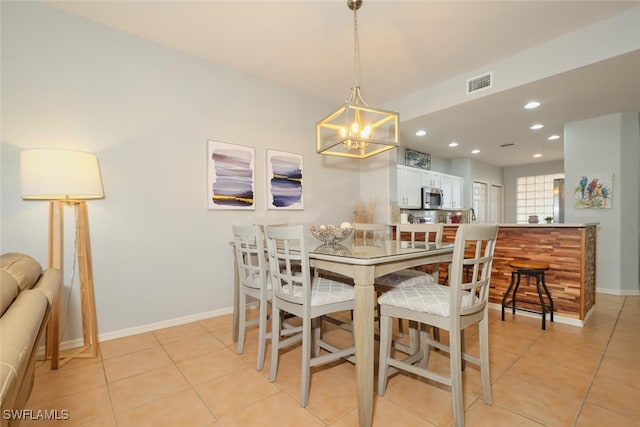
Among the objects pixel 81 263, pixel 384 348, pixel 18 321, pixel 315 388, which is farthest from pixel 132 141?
pixel 384 348

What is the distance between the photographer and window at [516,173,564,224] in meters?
7.54

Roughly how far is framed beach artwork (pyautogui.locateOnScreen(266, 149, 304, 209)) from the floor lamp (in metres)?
1.74

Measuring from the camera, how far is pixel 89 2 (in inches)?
91.0

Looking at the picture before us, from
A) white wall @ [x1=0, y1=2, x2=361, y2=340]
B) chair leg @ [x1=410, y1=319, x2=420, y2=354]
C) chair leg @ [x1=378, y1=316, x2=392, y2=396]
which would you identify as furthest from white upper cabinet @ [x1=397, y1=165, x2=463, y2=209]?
chair leg @ [x1=378, y1=316, x2=392, y2=396]

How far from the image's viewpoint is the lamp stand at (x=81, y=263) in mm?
2164

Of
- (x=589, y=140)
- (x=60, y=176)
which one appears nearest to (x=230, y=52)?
(x=60, y=176)

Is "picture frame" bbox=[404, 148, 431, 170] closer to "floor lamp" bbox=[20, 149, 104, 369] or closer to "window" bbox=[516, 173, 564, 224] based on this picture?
"window" bbox=[516, 173, 564, 224]

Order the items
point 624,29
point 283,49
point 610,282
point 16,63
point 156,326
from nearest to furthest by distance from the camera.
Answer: point 16,63, point 624,29, point 156,326, point 283,49, point 610,282

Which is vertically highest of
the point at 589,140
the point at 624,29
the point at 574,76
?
the point at 624,29

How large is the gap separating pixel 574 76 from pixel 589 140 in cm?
198

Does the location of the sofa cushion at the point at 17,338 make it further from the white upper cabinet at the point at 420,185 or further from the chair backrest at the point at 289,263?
the white upper cabinet at the point at 420,185

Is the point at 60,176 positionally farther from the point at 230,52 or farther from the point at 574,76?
the point at 574,76

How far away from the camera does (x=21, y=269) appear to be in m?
1.31

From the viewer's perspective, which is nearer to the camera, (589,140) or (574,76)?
(574,76)
